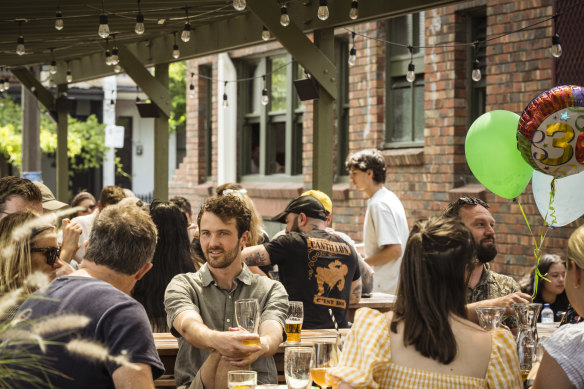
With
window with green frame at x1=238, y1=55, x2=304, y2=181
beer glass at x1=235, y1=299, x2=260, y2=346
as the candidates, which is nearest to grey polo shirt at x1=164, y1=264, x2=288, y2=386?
beer glass at x1=235, y1=299, x2=260, y2=346

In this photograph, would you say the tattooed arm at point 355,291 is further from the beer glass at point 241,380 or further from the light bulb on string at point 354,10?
the beer glass at point 241,380

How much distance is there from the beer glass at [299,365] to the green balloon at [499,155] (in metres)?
2.52

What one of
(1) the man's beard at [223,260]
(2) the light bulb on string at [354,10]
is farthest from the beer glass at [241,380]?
(2) the light bulb on string at [354,10]

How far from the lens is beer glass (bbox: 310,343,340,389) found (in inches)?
128

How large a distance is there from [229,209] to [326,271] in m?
1.17

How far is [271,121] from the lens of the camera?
518 inches

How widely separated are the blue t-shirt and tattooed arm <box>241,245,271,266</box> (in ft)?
7.72

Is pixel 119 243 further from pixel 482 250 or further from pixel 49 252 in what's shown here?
pixel 482 250

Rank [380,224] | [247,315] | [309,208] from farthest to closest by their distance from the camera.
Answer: [380,224] < [309,208] < [247,315]

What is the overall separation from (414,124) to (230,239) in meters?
6.11

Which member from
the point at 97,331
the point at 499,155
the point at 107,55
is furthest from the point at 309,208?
the point at 107,55

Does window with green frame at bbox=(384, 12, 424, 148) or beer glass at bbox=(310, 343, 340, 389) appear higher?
window with green frame at bbox=(384, 12, 424, 148)

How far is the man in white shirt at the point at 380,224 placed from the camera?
22.2ft

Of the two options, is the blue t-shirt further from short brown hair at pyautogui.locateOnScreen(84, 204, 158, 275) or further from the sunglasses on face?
the sunglasses on face
